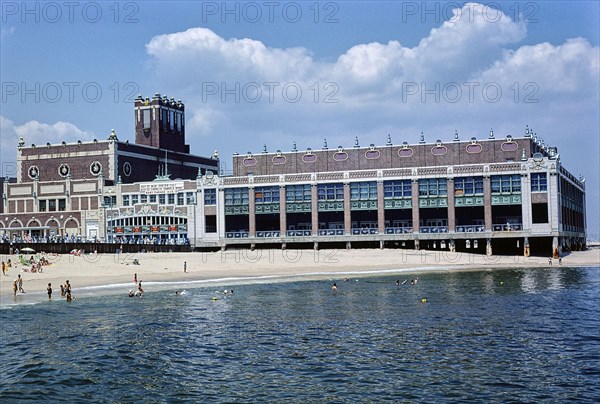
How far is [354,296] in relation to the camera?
61.8 metres

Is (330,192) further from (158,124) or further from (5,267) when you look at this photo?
(5,267)

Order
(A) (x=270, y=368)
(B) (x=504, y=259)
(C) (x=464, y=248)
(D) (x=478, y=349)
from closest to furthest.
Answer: (A) (x=270, y=368)
(D) (x=478, y=349)
(B) (x=504, y=259)
(C) (x=464, y=248)

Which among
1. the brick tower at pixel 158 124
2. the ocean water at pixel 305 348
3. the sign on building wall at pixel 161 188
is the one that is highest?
the brick tower at pixel 158 124

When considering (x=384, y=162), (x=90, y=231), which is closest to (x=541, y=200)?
(x=384, y=162)

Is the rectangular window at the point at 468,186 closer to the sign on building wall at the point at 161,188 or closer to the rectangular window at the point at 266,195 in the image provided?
the rectangular window at the point at 266,195

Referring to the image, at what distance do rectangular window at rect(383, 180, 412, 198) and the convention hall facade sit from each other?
17 centimetres

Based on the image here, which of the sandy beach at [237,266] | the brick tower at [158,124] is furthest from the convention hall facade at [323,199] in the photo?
the brick tower at [158,124]

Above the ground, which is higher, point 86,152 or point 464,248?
point 86,152

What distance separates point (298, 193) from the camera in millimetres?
123625

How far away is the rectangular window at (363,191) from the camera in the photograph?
120188 mm

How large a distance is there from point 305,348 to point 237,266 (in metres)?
60.1

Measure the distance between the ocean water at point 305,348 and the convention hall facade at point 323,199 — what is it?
53282 mm

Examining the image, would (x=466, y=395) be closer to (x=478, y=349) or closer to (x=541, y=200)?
(x=478, y=349)

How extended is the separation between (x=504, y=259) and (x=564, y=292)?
45.2 m
